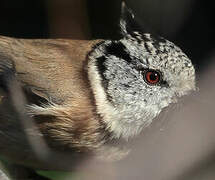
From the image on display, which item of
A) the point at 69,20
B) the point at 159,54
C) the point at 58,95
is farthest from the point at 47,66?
the point at 69,20

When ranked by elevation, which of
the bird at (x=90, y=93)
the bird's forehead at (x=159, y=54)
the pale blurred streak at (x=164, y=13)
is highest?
the pale blurred streak at (x=164, y=13)

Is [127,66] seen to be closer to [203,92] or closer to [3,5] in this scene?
[203,92]

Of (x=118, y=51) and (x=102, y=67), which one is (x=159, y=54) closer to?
(x=118, y=51)

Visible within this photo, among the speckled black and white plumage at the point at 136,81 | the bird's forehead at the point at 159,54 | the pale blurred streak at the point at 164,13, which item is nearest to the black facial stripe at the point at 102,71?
the speckled black and white plumage at the point at 136,81

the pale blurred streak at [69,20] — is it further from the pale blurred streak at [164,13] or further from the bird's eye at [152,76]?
the bird's eye at [152,76]

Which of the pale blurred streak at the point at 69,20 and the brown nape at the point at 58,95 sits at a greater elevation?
the pale blurred streak at the point at 69,20

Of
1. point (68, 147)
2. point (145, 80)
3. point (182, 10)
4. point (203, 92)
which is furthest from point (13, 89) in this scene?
point (182, 10)

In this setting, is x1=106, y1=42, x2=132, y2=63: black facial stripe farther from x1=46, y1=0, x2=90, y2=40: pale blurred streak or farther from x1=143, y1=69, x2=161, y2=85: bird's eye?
x1=46, y1=0, x2=90, y2=40: pale blurred streak

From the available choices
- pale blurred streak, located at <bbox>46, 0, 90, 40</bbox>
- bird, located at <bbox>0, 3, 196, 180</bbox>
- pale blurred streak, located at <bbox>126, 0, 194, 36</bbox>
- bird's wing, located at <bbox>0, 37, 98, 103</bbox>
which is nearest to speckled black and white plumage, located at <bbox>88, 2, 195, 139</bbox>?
bird, located at <bbox>0, 3, 196, 180</bbox>
